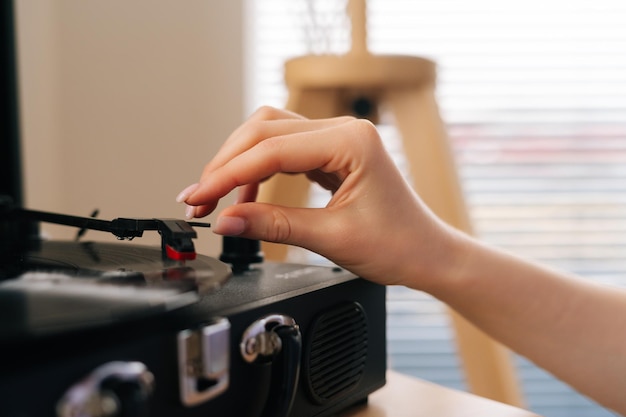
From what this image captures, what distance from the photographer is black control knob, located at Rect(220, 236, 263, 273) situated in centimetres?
63

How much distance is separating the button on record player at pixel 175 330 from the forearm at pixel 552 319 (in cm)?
11

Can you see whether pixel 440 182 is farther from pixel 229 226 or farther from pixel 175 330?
pixel 175 330

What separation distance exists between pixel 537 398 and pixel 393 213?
4.28 ft

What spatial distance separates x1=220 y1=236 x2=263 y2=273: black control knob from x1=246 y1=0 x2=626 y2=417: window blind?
0.89 meters

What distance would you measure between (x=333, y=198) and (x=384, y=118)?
632 millimetres

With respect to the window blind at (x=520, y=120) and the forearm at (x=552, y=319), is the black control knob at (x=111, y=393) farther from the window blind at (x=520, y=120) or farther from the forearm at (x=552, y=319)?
the window blind at (x=520, y=120)

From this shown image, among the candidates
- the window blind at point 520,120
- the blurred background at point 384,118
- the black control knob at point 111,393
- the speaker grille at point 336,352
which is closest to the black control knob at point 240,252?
the speaker grille at point 336,352

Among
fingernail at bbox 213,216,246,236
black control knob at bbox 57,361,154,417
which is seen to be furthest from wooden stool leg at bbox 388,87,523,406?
black control knob at bbox 57,361,154,417

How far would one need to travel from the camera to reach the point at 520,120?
162 centimetres

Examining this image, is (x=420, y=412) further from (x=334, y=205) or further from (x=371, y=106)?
(x=371, y=106)

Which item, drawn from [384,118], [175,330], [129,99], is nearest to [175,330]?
[175,330]

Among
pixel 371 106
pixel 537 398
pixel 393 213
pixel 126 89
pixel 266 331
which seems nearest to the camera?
pixel 266 331

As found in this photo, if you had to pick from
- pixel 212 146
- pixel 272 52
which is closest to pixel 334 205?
pixel 212 146

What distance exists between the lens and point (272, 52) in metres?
1.55
